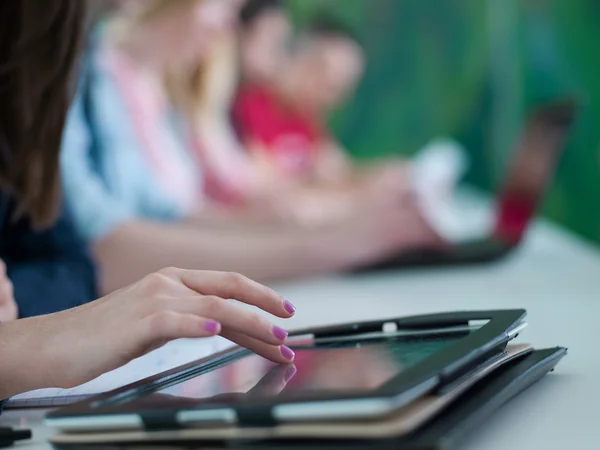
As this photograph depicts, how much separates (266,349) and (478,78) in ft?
9.92

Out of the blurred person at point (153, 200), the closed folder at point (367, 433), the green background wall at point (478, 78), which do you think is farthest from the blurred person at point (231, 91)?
the closed folder at point (367, 433)

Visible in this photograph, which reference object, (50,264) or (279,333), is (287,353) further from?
(50,264)

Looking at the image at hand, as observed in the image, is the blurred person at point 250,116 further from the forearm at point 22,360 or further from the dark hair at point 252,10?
the forearm at point 22,360

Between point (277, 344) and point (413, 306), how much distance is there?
54 cm

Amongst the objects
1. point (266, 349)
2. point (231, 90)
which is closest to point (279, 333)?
point (266, 349)

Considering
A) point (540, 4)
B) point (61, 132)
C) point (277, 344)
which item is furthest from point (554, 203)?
point (277, 344)

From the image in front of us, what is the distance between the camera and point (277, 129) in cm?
391

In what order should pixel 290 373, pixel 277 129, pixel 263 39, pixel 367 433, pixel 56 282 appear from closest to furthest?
pixel 367 433
pixel 290 373
pixel 56 282
pixel 263 39
pixel 277 129

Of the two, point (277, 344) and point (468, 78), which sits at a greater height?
point (468, 78)

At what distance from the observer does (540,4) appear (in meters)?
2.57

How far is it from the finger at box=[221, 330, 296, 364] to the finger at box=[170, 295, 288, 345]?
2 cm

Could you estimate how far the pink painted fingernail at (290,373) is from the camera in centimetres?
43

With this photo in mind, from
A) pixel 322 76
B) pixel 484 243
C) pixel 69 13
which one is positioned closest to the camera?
pixel 69 13

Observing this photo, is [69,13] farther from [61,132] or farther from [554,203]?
[554,203]
